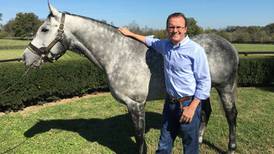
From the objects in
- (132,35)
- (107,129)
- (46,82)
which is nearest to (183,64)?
(132,35)

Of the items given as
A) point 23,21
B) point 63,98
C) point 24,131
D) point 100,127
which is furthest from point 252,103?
point 23,21

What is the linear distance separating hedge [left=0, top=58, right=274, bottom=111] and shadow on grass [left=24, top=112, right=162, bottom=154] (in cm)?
133

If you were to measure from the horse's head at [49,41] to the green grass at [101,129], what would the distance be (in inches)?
67.6

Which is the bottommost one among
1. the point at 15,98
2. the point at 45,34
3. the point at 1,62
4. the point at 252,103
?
the point at 252,103

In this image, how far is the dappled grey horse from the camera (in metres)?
4.71

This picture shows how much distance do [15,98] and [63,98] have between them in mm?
1736

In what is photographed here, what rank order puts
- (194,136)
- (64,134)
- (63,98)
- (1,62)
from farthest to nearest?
(63,98)
(1,62)
(64,134)
(194,136)

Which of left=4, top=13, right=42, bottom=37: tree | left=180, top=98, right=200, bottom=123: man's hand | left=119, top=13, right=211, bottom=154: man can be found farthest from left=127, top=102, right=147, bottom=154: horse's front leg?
left=4, top=13, right=42, bottom=37: tree

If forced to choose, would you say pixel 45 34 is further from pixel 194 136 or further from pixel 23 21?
pixel 23 21

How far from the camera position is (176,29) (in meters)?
3.28

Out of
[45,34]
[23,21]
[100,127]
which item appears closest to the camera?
[45,34]

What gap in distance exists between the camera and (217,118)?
24.5 feet

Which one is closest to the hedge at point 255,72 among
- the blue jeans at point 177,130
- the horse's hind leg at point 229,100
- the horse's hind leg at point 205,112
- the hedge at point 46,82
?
the hedge at point 46,82

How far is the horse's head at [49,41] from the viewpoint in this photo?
15.5ft
